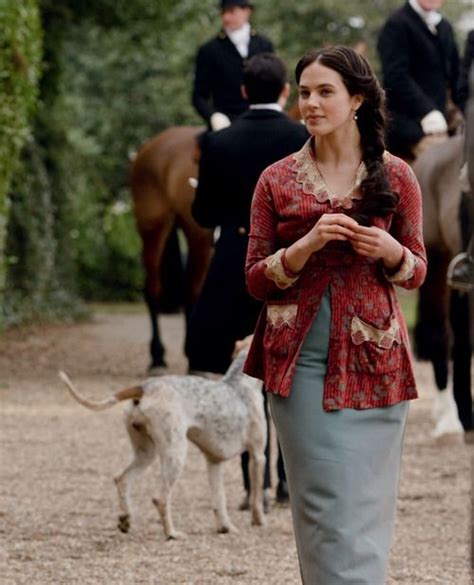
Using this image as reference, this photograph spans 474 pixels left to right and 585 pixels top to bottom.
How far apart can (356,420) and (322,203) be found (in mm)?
599

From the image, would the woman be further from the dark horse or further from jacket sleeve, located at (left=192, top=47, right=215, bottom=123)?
jacket sleeve, located at (left=192, top=47, right=215, bottom=123)

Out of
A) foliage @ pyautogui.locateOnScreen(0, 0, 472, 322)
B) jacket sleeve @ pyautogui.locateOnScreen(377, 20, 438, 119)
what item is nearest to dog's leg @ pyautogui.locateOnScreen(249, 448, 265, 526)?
jacket sleeve @ pyautogui.locateOnScreen(377, 20, 438, 119)

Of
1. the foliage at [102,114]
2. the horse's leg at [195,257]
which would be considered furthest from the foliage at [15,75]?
the foliage at [102,114]

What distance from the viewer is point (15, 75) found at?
46.0ft

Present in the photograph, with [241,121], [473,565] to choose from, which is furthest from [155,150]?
[473,565]

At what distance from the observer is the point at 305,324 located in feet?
15.1

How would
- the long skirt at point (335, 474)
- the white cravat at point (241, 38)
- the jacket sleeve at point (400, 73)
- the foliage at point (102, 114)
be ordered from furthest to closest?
1. the foliage at point (102, 114)
2. the white cravat at point (241, 38)
3. the jacket sleeve at point (400, 73)
4. the long skirt at point (335, 474)

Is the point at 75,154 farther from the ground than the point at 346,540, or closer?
closer

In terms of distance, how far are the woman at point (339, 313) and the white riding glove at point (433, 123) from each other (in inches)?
268

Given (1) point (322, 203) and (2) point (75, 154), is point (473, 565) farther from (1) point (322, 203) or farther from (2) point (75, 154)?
(2) point (75, 154)

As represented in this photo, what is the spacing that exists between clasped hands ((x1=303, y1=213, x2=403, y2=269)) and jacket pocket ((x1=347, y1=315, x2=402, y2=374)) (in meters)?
0.20

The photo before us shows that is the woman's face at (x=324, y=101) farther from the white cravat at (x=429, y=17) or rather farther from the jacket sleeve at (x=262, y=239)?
the white cravat at (x=429, y=17)

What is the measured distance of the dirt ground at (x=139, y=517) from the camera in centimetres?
662

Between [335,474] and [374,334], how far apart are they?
40 cm
